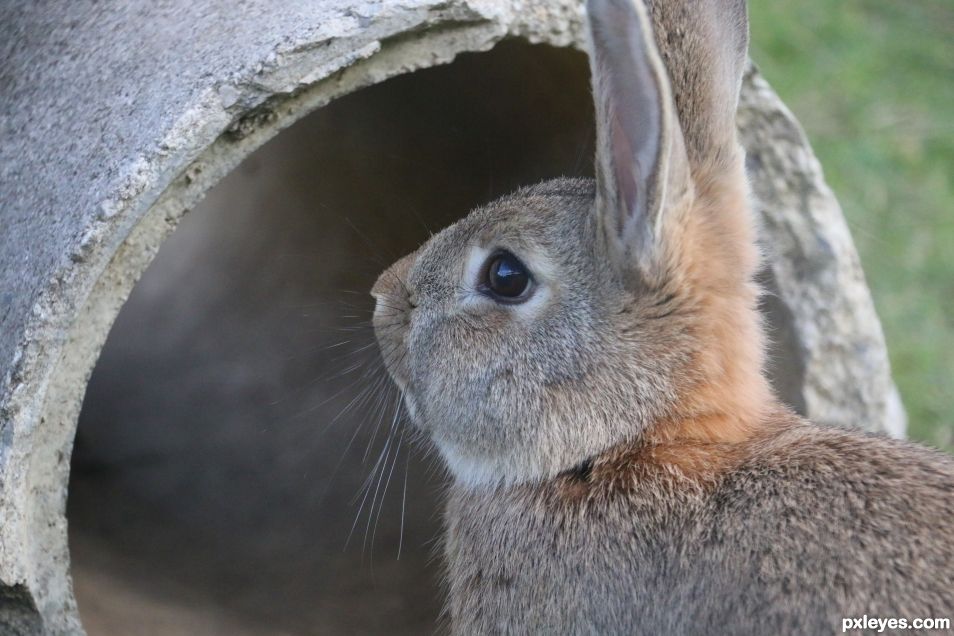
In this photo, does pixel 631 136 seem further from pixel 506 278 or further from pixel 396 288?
pixel 396 288

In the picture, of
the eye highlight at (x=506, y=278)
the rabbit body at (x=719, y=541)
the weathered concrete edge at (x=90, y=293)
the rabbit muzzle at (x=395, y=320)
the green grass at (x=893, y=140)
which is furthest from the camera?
the green grass at (x=893, y=140)

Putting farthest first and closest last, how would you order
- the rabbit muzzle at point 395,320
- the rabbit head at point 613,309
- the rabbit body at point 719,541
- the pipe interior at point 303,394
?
1. the pipe interior at point 303,394
2. the rabbit muzzle at point 395,320
3. the rabbit head at point 613,309
4. the rabbit body at point 719,541

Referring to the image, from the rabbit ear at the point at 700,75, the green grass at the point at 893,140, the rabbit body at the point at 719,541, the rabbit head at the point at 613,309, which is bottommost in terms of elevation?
the rabbit body at the point at 719,541

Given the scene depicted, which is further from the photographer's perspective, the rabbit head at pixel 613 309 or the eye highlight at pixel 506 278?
the eye highlight at pixel 506 278

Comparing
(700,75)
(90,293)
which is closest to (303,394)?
(90,293)

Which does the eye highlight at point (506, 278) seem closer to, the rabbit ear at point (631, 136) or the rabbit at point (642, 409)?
the rabbit at point (642, 409)

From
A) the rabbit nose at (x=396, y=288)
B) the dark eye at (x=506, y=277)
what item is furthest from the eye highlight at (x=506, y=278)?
the rabbit nose at (x=396, y=288)

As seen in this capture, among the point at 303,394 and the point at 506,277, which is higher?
the point at 303,394

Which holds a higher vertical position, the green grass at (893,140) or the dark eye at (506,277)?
the green grass at (893,140)

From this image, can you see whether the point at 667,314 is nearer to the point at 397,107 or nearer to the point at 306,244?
the point at 397,107
